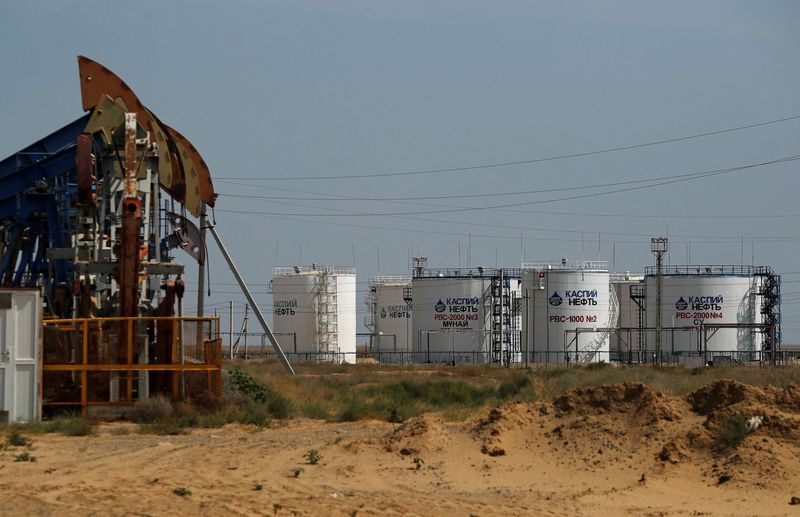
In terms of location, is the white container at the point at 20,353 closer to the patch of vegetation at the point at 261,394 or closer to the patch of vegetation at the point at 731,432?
the patch of vegetation at the point at 261,394

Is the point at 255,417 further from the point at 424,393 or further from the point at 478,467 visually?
the point at 424,393

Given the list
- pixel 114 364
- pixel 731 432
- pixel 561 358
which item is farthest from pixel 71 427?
pixel 561 358

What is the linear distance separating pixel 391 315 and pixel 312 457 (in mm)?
63091

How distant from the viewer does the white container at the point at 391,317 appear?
76.9m

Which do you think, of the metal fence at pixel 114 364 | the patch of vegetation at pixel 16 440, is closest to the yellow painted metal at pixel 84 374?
the metal fence at pixel 114 364

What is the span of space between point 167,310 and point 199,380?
2.04 m

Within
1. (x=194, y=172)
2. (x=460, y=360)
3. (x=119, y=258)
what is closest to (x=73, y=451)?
(x=119, y=258)

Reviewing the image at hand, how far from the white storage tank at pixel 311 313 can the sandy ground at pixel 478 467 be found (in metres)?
54.2

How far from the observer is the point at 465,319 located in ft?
218

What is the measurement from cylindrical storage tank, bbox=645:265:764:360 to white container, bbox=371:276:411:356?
1803 centimetres

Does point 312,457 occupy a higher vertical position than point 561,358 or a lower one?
higher

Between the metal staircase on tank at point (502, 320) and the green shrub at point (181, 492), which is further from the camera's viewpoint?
the metal staircase on tank at point (502, 320)

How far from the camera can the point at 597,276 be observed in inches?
2539

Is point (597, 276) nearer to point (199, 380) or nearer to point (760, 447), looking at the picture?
point (199, 380)
